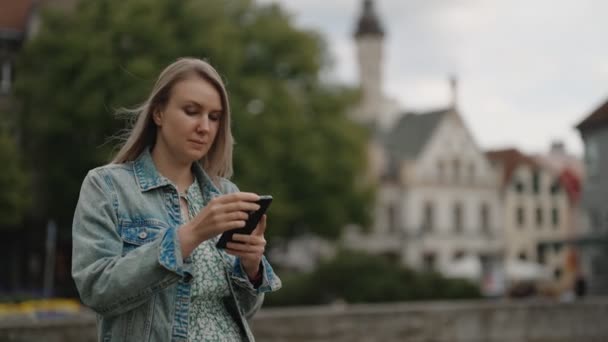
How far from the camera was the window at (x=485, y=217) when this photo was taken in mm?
59625

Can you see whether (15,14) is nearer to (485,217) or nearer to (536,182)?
(485,217)

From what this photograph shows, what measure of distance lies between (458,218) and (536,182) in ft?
17.0

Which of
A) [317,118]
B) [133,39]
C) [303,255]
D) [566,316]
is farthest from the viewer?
[303,255]

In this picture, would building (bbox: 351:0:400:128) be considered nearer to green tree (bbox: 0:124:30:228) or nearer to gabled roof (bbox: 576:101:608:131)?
green tree (bbox: 0:124:30:228)

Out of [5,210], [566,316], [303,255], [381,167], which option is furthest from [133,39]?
[381,167]

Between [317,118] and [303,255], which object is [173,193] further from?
[303,255]

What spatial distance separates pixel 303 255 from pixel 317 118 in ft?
60.8

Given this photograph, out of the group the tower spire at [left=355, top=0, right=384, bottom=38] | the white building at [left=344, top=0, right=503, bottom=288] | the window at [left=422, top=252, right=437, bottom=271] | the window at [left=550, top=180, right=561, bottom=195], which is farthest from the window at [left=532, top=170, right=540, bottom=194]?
the tower spire at [left=355, top=0, right=384, bottom=38]

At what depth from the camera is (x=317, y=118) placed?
34.5 m

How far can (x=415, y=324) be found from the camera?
36.9 feet

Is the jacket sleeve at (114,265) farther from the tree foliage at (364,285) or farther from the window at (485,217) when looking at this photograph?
the window at (485,217)

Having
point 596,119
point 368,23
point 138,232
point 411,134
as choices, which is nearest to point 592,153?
point 596,119

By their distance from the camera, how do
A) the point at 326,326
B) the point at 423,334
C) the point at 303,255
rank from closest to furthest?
the point at 326,326 < the point at 423,334 < the point at 303,255

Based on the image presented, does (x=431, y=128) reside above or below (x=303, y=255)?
above
